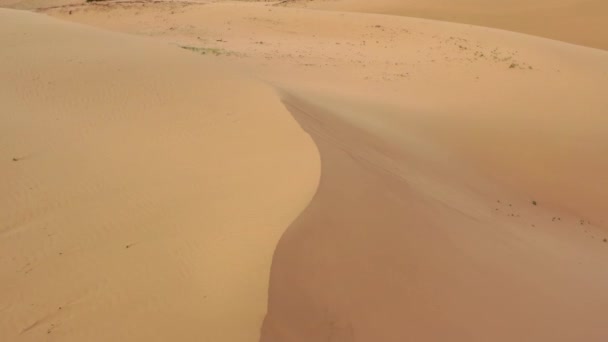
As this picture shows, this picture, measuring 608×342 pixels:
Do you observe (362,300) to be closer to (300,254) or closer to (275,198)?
(300,254)

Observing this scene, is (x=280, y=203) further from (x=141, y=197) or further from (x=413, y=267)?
(x=141, y=197)

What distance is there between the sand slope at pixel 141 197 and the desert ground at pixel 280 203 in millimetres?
19

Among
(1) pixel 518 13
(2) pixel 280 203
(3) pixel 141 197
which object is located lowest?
(1) pixel 518 13

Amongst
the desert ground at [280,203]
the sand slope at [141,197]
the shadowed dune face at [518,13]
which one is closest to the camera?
the sand slope at [141,197]

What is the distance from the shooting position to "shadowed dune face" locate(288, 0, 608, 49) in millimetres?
24141

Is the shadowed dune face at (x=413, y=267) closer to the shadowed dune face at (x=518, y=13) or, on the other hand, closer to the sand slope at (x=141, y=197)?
the sand slope at (x=141, y=197)

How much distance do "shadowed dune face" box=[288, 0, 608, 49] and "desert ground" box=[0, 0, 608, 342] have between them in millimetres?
14140

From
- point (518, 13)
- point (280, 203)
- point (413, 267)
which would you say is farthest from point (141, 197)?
point (518, 13)

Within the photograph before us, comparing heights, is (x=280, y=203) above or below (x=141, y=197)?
above

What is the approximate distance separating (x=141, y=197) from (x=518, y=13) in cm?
2544

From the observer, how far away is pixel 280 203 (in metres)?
4.51

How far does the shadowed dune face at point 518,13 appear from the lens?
24.1 meters

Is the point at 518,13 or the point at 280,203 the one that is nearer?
the point at 280,203

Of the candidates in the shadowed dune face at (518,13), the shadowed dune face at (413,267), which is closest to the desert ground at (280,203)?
the shadowed dune face at (413,267)
